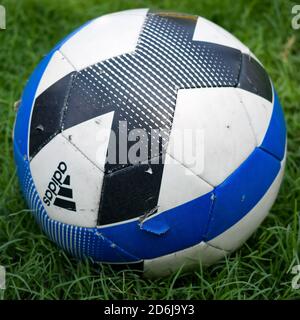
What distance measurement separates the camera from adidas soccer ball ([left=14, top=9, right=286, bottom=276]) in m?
2.25

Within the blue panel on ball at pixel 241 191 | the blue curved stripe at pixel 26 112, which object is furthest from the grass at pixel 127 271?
the blue curved stripe at pixel 26 112

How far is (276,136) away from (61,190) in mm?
945

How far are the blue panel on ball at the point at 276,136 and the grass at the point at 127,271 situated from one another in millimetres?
359

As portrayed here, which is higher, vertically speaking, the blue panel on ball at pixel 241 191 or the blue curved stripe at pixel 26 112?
the blue curved stripe at pixel 26 112

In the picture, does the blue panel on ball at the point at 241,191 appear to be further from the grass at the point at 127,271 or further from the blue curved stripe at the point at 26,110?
the blue curved stripe at the point at 26,110

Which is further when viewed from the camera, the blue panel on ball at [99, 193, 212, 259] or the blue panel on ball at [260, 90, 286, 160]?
the blue panel on ball at [260, 90, 286, 160]

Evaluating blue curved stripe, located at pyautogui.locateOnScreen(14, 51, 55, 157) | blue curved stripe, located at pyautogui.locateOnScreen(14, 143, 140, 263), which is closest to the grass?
blue curved stripe, located at pyautogui.locateOnScreen(14, 143, 140, 263)

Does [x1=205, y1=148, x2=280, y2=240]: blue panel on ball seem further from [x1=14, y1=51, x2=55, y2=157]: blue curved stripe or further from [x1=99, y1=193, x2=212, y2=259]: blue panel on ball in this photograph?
[x1=14, y1=51, x2=55, y2=157]: blue curved stripe

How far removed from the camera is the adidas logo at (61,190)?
232cm

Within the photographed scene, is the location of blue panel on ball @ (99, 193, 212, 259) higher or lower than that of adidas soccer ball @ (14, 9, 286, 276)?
lower

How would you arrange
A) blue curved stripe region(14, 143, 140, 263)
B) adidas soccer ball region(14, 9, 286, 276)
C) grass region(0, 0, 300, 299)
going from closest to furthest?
adidas soccer ball region(14, 9, 286, 276) < blue curved stripe region(14, 143, 140, 263) < grass region(0, 0, 300, 299)

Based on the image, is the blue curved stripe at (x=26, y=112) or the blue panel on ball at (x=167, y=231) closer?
the blue panel on ball at (x=167, y=231)

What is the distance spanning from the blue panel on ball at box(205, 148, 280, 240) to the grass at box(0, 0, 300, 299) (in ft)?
0.90

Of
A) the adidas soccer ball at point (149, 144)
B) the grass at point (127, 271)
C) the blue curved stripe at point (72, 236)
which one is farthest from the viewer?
the grass at point (127, 271)
